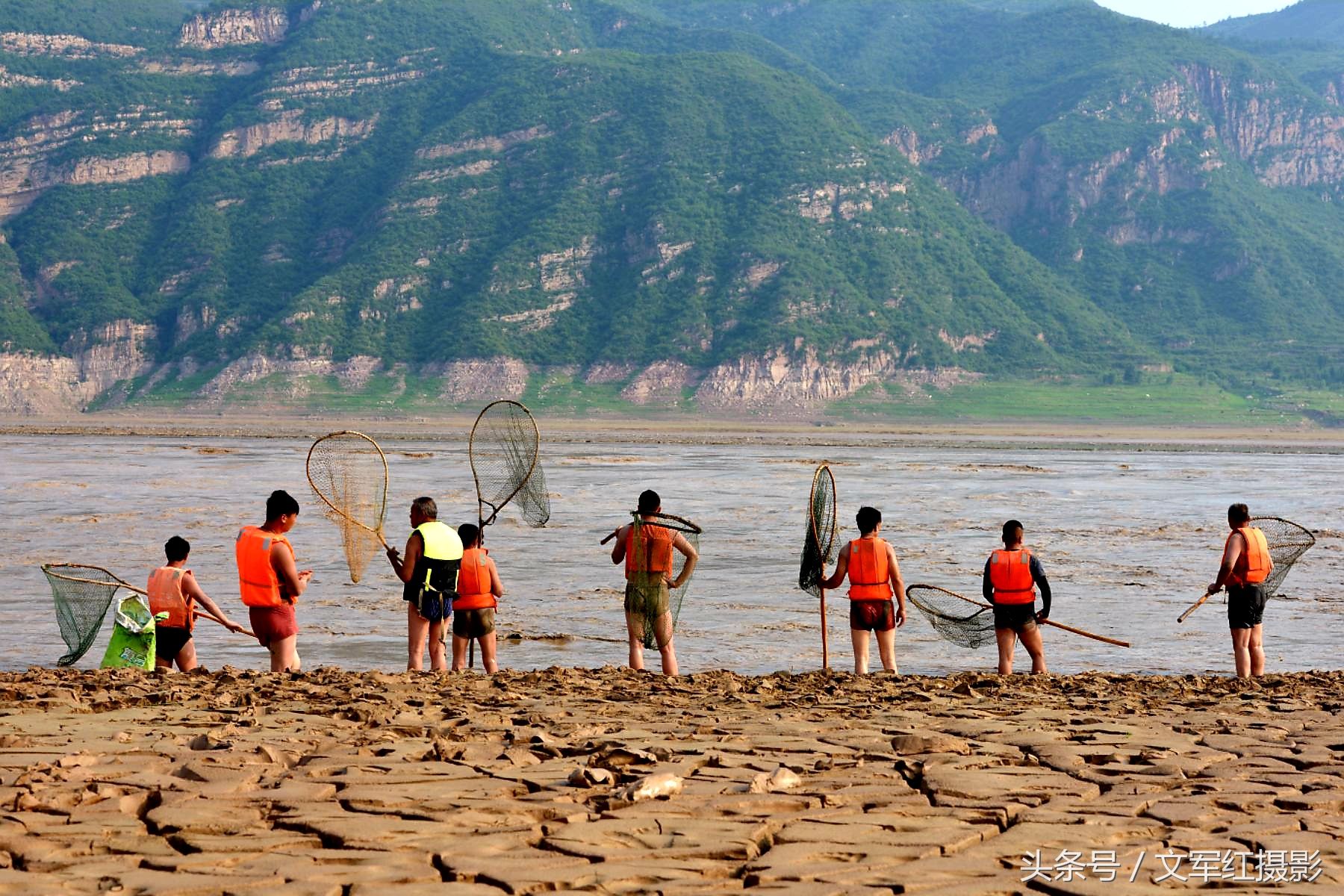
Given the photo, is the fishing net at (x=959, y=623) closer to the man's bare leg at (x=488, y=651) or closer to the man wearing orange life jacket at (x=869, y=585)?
the man wearing orange life jacket at (x=869, y=585)

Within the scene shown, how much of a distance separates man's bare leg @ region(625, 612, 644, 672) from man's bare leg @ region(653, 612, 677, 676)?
Result: 0.48 feet

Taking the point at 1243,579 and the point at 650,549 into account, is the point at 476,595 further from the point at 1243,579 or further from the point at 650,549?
the point at 1243,579

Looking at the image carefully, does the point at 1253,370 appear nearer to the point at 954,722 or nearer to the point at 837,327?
the point at 837,327

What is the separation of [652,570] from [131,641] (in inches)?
171

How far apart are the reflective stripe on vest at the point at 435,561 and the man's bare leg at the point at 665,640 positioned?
5.83ft

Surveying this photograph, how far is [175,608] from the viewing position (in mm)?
12289

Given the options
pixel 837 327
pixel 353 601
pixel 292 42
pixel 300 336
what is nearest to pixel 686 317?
pixel 837 327


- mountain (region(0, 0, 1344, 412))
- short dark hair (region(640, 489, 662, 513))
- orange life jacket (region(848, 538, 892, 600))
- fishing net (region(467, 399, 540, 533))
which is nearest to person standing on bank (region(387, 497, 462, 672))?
short dark hair (region(640, 489, 662, 513))

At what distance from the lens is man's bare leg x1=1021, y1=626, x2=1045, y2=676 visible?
13.2 metres

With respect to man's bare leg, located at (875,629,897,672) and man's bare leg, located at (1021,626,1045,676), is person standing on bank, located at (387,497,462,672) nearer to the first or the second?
man's bare leg, located at (875,629,897,672)

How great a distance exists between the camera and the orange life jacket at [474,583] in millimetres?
12352

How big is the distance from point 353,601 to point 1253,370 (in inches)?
6121

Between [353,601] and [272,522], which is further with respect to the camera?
[353,601]

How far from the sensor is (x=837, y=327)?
151 meters
